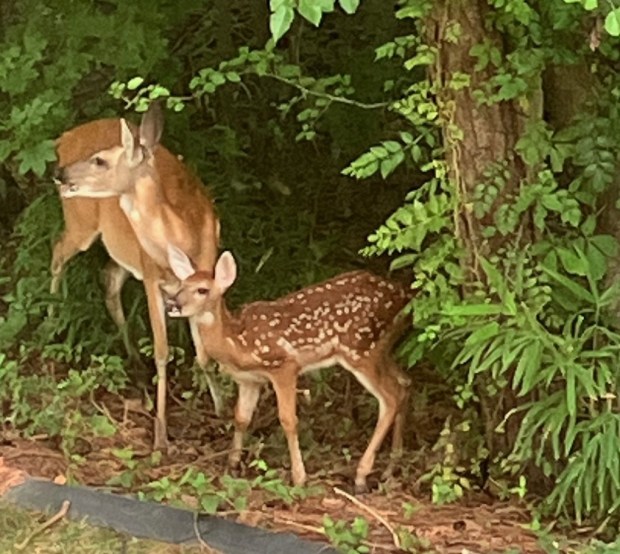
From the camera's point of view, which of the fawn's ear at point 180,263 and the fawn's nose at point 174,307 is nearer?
the fawn's nose at point 174,307

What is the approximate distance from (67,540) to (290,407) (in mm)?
875

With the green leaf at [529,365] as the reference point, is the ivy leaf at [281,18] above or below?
above

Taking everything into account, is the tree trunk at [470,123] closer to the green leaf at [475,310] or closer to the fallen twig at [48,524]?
the green leaf at [475,310]

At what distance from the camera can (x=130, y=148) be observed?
506 centimetres

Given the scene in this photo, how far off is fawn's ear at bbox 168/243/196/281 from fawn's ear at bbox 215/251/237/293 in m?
0.15

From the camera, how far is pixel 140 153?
201 inches

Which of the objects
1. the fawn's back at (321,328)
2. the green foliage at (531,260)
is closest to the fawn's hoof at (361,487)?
the green foliage at (531,260)

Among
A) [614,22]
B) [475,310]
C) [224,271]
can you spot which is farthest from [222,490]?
[614,22]

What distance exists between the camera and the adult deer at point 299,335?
4.80 meters

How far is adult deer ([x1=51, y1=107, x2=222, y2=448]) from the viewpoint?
5098mm

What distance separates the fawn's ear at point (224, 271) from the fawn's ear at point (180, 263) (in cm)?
15

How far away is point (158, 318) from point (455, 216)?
4.65ft

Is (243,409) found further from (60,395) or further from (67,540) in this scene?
(60,395)

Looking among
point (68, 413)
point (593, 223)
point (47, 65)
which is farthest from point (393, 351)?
point (47, 65)
